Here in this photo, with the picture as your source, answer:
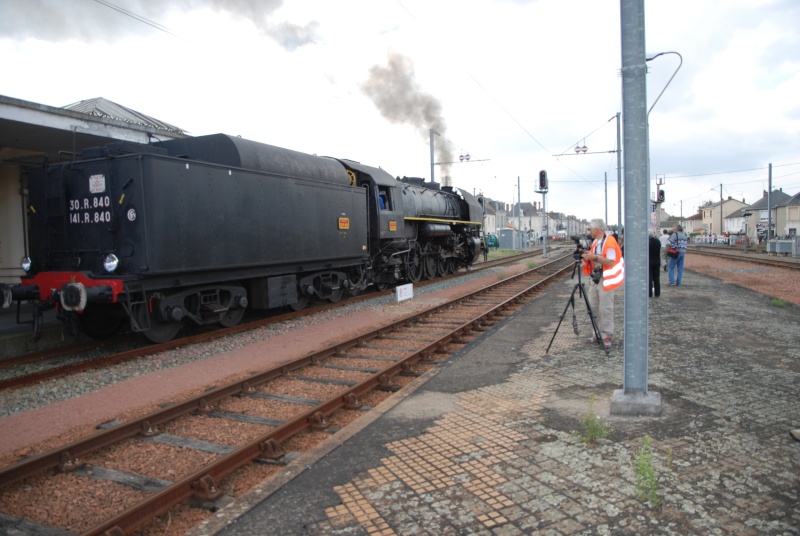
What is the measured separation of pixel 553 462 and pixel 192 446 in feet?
9.45

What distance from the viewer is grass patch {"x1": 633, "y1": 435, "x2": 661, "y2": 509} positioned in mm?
3098

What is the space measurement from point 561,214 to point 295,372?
165 m

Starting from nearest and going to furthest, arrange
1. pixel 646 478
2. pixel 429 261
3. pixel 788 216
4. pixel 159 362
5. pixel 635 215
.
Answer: pixel 646 478 → pixel 635 215 → pixel 159 362 → pixel 429 261 → pixel 788 216

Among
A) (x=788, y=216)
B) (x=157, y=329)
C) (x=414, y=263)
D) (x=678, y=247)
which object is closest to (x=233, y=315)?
(x=157, y=329)

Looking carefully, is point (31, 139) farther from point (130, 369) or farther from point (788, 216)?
point (788, 216)

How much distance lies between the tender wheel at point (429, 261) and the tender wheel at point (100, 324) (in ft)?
35.7

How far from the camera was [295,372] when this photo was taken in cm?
663

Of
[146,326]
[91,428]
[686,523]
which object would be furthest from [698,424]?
[146,326]

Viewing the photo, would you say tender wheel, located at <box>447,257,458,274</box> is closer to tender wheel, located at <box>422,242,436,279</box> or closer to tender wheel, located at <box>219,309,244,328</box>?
tender wheel, located at <box>422,242,436,279</box>

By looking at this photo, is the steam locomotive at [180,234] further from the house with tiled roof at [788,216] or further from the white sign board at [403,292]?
the house with tiled roof at [788,216]

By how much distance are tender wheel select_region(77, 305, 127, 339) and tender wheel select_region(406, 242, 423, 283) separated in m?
9.19

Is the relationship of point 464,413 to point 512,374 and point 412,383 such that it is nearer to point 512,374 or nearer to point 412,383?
point 412,383

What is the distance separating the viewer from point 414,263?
56.1ft

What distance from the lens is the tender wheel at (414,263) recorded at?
55.0 feet
